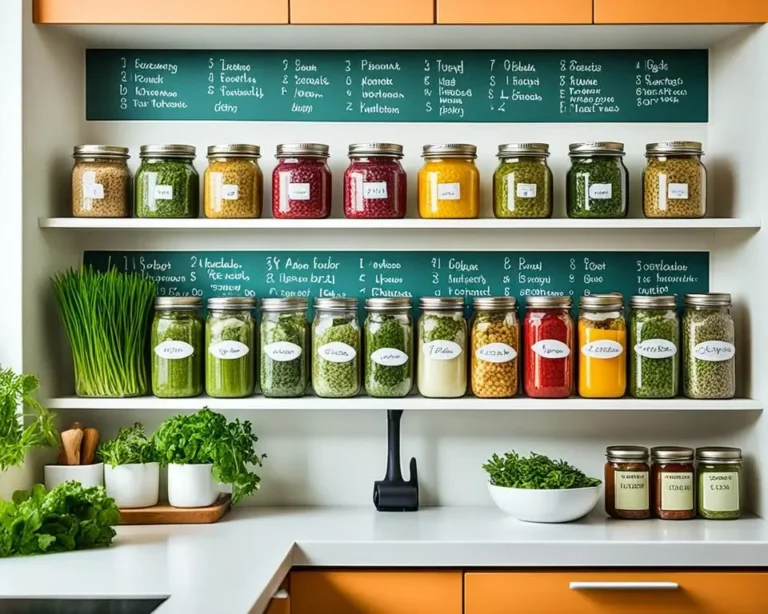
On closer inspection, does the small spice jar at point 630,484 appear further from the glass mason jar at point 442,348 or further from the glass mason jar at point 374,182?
the glass mason jar at point 374,182

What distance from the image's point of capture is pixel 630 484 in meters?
2.62

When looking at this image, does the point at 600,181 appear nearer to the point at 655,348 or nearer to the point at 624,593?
the point at 655,348

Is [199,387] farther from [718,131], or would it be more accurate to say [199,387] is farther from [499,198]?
[718,131]

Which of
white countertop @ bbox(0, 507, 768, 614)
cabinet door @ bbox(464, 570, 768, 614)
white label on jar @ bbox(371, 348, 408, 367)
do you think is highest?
white label on jar @ bbox(371, 348, 408, 367)

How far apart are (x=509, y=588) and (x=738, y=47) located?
144 cm

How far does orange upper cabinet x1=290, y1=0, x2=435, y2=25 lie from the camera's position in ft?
8.36

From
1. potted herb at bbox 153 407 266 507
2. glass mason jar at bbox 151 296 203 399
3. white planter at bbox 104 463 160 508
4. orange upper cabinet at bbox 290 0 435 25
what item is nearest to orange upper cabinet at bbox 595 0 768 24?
orange upper cabinet at bbox 290 0 435 25

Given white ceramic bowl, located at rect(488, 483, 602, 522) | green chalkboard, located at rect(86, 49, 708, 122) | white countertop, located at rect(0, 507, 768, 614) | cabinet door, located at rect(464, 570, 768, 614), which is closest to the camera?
white countertop, located at rect(0, 507, 768, 614)

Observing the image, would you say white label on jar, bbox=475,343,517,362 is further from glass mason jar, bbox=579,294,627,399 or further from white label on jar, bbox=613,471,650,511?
white label on jar, bbox=613,471,650,511

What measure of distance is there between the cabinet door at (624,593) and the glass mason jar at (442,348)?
0.47 meters

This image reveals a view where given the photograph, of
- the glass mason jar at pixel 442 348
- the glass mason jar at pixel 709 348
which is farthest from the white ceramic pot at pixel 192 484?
the glass mason jar at pixel 709 348

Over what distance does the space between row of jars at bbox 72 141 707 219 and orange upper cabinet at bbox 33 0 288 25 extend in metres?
0.30

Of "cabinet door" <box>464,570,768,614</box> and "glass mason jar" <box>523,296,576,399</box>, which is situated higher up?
"glass mason jar" <box>523,296,576,399</box>

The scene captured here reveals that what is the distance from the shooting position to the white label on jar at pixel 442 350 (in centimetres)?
260
